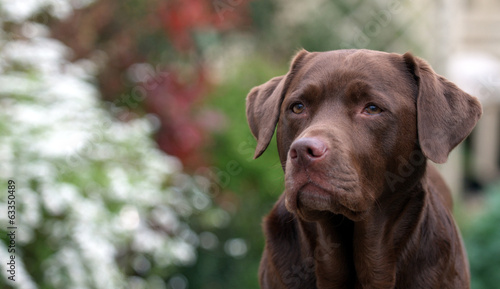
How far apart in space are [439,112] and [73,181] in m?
2.85

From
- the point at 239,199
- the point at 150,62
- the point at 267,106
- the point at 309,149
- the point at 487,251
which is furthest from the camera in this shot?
the point at 150,62

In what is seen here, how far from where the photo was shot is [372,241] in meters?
3.03

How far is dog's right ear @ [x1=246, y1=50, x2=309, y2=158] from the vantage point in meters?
3.15

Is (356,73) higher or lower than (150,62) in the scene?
lower

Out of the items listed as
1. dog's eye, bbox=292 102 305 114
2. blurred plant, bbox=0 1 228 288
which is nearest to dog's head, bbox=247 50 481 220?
dog's eye, bbox=292 102 305 114

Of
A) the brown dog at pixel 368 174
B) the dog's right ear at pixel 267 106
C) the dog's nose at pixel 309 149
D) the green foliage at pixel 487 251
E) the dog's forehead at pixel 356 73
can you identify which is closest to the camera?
the dog's nose at pixel 309 149

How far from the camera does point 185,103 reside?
6844mm

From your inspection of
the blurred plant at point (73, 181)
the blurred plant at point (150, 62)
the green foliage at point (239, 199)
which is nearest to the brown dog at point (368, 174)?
the blurred plant at point (73, 181)

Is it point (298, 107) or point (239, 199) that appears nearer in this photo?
point (298, 107)

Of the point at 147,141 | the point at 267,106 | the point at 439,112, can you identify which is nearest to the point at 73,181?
the point at 147,141

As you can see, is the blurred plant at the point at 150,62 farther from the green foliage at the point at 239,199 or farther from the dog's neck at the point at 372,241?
the dog's neck at the point at 372,241

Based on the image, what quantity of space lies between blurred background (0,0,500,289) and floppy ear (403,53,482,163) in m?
2.59

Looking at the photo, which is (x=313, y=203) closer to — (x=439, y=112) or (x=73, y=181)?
(x=439, y=112)

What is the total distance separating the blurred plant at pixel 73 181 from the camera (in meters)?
4.59
